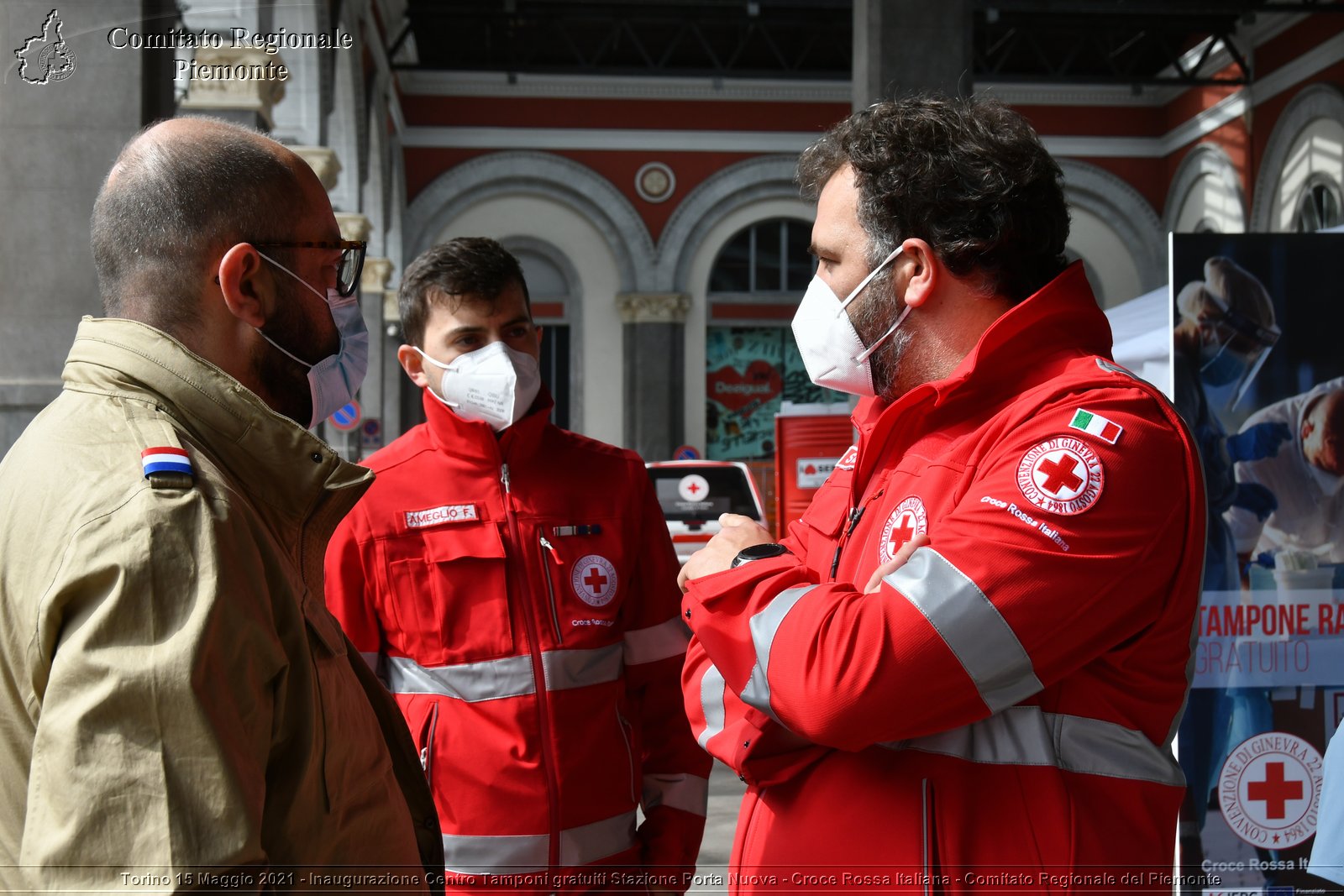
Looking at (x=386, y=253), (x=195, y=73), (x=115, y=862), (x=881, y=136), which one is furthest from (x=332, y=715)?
(x=386, y=253)

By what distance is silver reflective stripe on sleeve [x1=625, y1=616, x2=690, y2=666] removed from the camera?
2.85m

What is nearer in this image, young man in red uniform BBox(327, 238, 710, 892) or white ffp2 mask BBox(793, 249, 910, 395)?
white ffp2 mask BBox(793, 249, 910, 395)

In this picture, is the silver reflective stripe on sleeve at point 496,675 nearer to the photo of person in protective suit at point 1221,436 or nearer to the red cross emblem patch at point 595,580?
the red cross emblem patch at point 595,580

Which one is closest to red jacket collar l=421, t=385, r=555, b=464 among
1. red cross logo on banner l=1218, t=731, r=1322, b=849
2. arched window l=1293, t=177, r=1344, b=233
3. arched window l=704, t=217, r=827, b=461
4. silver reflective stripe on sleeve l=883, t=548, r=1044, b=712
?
silver reflective stripe on sleeve l=883, t=548, r=1044, b=712

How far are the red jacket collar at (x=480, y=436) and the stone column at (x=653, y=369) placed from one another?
1975 centimetres

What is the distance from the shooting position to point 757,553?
1868 mm

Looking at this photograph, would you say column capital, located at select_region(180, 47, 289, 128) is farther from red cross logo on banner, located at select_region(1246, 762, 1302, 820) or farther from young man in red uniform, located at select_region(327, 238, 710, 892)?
red cross logo on banner, located at select_region(1246, 762, 1302, 820)

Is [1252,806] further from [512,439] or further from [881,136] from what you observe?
[881,136]

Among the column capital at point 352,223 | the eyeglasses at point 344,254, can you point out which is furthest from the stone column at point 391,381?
the eyeglasses at point 344,254

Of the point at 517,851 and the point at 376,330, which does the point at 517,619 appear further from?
the point at 376,330

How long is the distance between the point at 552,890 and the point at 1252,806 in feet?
8.56

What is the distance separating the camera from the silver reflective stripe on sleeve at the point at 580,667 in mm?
2682

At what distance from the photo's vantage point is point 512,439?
291 cm

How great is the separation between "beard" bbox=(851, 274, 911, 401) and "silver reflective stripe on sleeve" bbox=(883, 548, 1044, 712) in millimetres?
534
